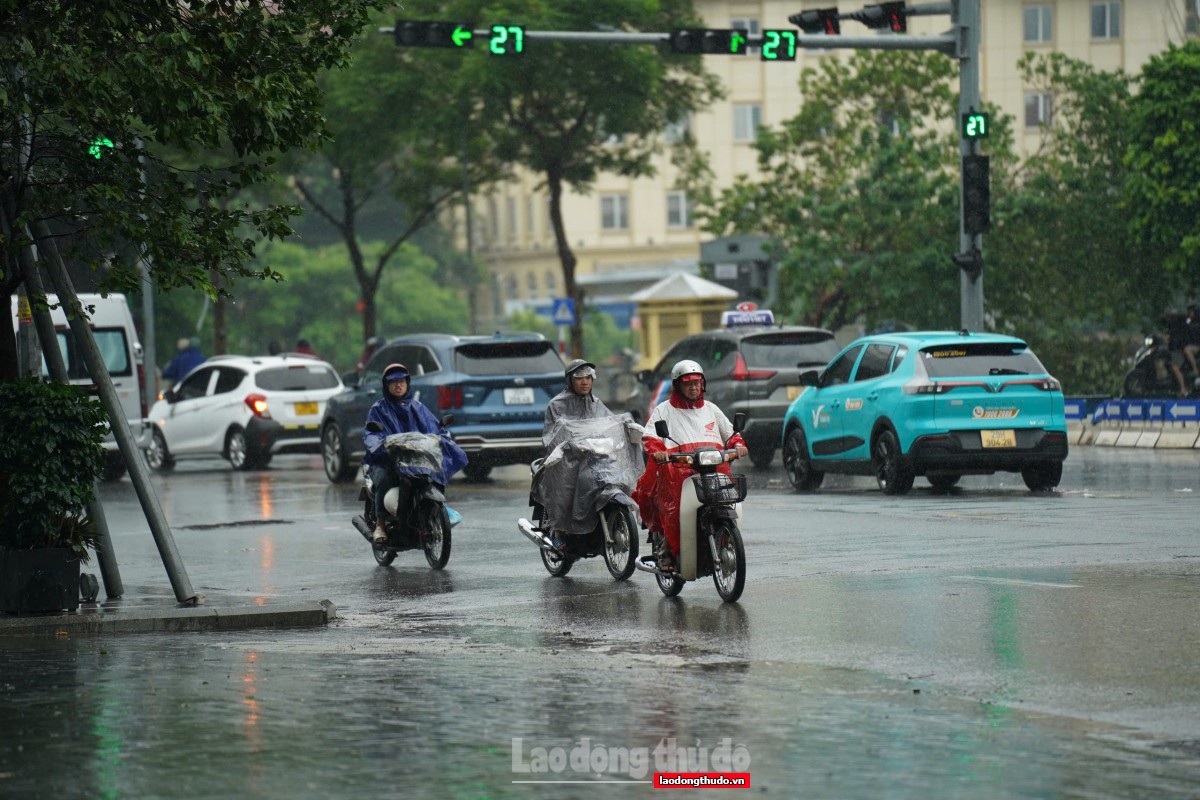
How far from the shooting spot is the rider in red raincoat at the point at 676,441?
1253 centimetres

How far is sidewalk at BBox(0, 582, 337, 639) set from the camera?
453 inches

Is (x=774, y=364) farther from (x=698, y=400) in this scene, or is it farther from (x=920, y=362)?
(x=698, y=400)

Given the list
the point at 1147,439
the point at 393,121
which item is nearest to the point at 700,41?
the point at 1147,439

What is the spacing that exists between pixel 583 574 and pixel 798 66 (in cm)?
8597

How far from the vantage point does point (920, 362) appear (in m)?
20.4

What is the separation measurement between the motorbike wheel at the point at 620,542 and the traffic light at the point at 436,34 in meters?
12.3

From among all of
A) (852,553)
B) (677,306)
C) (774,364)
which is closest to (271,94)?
(852,553)

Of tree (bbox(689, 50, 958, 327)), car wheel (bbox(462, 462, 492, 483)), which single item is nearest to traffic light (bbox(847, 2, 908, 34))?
car wheel (bbox(462, 462, 492, 483))

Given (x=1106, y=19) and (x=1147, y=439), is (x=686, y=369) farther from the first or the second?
(x=1106, y=19)

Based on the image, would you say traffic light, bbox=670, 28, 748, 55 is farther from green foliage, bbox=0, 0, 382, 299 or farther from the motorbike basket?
the motorbike basket

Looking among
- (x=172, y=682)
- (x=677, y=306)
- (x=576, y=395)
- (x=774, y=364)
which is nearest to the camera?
(x=172, y=682)

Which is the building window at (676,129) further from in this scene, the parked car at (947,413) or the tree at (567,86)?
the parked car at (947,413)

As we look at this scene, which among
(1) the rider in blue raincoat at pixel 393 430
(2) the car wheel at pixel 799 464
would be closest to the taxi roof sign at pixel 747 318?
(2) the car wheel at pixel 799 464

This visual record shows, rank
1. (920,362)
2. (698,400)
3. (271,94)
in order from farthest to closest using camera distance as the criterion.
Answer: (920,362) → (698,400) → (271,94)
